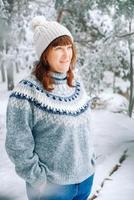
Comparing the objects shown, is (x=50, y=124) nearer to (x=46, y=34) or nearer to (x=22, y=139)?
(x=22, y=139)

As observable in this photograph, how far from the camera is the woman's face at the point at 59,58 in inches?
76.3

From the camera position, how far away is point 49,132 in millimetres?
1903

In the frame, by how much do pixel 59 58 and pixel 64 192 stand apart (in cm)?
65

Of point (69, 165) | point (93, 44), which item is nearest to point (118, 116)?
point (93, 44)

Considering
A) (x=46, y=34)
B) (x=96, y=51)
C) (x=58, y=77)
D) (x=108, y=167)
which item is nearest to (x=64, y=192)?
(x=58, y=77)

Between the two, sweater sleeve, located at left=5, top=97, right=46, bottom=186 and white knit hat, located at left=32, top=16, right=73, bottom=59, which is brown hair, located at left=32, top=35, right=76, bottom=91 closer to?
white knit hat, located at left=32, top=16, right=73, bottom=59

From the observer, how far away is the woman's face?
194 cm

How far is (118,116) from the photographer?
8.71 meters

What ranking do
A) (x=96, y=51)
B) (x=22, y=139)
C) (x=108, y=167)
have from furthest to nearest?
(x=96, y=51) → (x=108, y=167) → (x=22, y=139)

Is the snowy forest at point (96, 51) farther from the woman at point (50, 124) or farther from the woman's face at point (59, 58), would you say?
the woman's face at point (59, 58)

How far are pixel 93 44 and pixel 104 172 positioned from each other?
5.61 metres

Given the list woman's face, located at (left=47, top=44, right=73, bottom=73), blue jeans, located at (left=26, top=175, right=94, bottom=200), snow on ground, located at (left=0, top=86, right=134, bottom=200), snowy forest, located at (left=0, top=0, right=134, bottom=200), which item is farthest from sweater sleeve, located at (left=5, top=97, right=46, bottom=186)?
snowy forest, located at (left=0, top=0, right=134, bottom=200)

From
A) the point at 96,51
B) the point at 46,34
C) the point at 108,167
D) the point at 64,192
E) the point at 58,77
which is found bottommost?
the point at 108,167

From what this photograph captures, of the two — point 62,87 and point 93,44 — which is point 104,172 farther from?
point 93,44
